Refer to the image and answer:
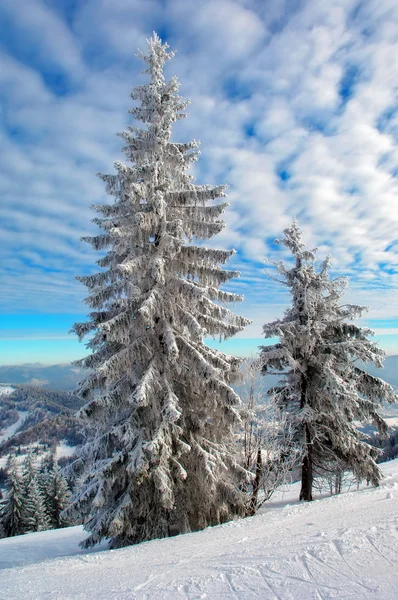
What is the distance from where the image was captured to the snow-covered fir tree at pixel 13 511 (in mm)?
33500

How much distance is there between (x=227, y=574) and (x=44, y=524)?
1520 inches

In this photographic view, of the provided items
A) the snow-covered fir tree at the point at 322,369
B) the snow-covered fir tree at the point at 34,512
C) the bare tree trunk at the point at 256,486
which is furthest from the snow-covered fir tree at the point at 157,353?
the snow-covered fir tree at the point at 34,512

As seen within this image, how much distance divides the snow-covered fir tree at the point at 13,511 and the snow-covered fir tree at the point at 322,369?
1325 inches

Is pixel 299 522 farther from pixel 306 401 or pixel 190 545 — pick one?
pixel 306 401

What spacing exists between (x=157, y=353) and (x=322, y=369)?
7.34 m

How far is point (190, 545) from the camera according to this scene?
707 centimetres

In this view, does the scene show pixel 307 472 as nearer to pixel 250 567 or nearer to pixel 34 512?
pixel 250 567

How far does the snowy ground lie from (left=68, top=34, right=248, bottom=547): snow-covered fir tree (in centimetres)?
121

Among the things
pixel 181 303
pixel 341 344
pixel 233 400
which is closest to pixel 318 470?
pixel 341 344

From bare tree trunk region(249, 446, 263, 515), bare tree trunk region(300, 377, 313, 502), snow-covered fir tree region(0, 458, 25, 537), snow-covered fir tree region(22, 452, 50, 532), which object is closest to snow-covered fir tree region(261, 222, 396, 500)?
bare tree trunk region(300, 377, 313, 502)

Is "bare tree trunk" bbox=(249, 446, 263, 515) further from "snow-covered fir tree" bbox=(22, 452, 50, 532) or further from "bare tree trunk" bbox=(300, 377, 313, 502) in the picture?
"snow-covered fir tree" bbox=(22, 452, 50, 532)

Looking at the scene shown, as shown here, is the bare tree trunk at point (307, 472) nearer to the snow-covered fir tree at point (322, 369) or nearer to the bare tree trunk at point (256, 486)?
the snow-covered fir tree at point (322, 369)

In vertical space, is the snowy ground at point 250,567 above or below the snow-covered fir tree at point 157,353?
below

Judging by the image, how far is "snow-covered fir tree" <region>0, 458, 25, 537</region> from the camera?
3350cm
